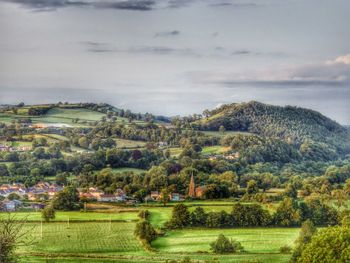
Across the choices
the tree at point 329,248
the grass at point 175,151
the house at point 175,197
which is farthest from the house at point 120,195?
the tree at point 329,248

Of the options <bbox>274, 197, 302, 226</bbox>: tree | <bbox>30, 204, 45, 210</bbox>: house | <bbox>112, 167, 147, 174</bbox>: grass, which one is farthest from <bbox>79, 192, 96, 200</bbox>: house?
<bbox>274, 197, 302, 226</bbox>: tree

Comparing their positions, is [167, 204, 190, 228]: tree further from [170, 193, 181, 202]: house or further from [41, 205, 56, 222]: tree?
[41, 205, 56, 222]: tree

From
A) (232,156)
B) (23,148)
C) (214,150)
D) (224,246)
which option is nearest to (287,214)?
(224,246)

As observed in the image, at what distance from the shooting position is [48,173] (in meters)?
13.4

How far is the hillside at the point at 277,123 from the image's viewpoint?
1881cm

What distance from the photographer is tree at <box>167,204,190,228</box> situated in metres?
10.8

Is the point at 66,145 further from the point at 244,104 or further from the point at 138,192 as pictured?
the point at 244,104

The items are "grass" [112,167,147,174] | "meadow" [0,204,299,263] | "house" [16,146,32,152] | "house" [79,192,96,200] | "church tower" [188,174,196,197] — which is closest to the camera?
"meadow" [0,204,299,263]

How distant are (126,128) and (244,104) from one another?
380 cm

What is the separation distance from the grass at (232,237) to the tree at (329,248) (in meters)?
1.66

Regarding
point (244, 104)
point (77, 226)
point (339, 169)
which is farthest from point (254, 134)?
point (77, 226)

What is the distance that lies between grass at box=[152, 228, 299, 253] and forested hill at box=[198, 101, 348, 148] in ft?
27.9

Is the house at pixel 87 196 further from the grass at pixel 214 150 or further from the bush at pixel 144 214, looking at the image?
the grass at pixel 214 150

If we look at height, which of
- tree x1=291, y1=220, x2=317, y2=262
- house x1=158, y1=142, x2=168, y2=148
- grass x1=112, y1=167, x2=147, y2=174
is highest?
house x1=158, y1=142, x2=168, y2=148
